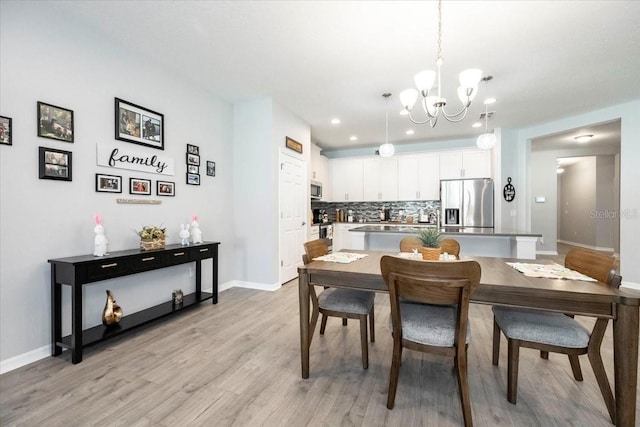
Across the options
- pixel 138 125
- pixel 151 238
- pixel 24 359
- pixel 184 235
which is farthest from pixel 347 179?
pixel 24 359

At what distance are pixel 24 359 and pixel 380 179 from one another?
6.01 metres

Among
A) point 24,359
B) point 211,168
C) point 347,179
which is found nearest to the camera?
point 24,359

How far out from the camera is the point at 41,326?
218 cm

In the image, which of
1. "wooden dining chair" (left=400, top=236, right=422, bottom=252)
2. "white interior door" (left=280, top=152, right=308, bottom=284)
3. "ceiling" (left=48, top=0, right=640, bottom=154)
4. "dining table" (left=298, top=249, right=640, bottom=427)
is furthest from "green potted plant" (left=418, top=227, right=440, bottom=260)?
"white interior door" (left=280, top=152, right=308, bottom=284)

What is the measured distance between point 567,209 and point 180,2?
1133 cm

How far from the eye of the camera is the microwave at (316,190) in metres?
5.87

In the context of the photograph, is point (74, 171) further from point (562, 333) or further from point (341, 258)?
point (562, 333)

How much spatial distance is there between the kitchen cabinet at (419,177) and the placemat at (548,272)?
429 cm

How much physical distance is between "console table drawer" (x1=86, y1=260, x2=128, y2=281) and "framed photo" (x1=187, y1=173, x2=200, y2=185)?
137cm

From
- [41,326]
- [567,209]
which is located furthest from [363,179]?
[567,209]

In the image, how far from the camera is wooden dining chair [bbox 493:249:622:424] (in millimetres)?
1494

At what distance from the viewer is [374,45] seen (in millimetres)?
2643

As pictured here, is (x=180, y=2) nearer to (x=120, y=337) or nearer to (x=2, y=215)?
(x=2, y=215)

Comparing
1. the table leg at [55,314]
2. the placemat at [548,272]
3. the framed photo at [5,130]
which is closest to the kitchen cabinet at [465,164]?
the placemat at [548,272]
